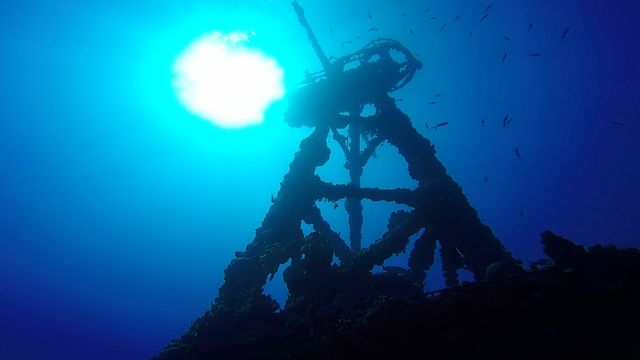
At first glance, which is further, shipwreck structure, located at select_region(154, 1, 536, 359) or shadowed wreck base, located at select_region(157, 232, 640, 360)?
shipwreck structure, located at select_region(154, 1, 536, 359)

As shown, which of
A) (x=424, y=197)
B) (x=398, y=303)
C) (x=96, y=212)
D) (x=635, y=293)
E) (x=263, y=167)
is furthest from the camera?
(x=96, y=212)

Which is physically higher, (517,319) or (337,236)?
(337,236)

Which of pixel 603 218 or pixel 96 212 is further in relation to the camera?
pixel 96 212

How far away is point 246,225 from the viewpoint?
123562 millimetres

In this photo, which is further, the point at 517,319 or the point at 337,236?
the point at 337,236

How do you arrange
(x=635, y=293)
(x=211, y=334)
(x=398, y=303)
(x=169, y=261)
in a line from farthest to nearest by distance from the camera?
(x=169, y=261) → (x=211, y=334) → (x=398, y=303) → (x=635, y=293)

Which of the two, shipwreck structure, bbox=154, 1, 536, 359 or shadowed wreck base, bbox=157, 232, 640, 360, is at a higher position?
shipwreck structure, bbox=154, 1, 536, 359

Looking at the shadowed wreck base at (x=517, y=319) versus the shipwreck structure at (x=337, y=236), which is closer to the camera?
the shadowed wreck base at (x=517, y=319)

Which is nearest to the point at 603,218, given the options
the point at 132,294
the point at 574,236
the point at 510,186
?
the point at 574,236

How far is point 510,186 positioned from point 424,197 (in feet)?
393

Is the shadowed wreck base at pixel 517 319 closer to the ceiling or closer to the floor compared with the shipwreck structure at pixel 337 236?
closer to the floor

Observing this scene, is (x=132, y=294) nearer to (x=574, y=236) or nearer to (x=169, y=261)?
(x=169, y=261)

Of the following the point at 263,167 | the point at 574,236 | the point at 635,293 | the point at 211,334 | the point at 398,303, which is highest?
the point at 263,167

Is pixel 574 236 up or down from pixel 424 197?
up
